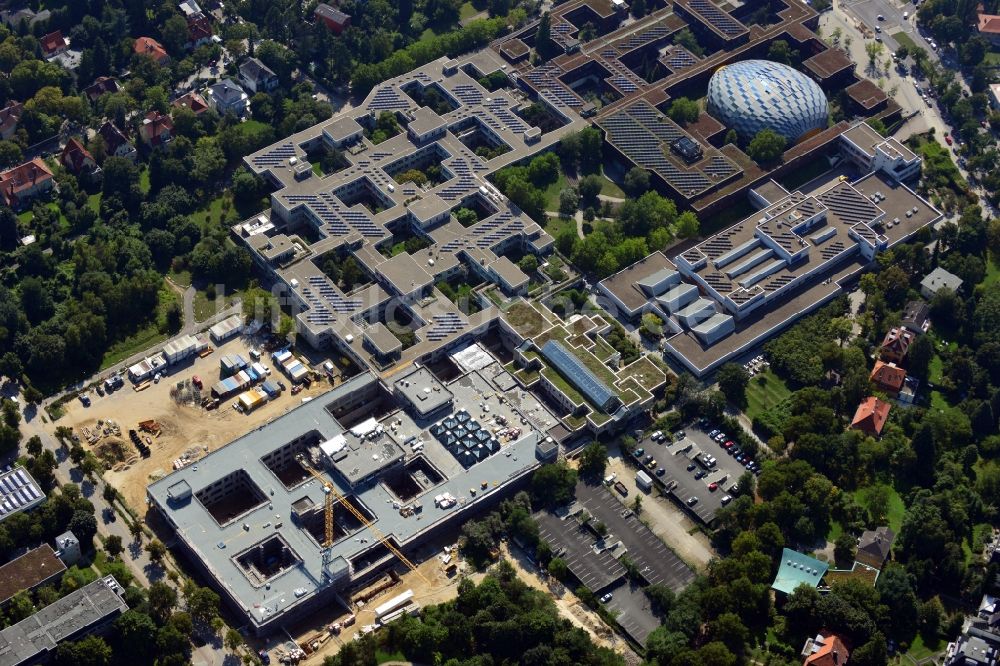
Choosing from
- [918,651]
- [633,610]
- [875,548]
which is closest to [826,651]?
[918,651]

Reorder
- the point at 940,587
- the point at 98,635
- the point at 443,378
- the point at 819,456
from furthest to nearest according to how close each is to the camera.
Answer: the point at 443,378, the point at 819,456, the point at 940,587, the point at 98,635

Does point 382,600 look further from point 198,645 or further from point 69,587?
point 69,587

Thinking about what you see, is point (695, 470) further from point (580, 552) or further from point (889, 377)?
point (889, 377)

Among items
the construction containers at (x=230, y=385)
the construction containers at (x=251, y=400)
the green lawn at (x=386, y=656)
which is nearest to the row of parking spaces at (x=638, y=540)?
the green lawn at (x=386, y=656)

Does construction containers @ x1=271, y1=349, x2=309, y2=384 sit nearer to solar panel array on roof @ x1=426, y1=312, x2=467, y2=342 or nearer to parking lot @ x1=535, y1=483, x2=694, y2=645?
solar panel array on roof @ x1=426, y1=312, x2=467, y2=342

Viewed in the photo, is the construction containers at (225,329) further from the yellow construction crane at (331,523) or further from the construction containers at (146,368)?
the yellow construction crane at (331,523)

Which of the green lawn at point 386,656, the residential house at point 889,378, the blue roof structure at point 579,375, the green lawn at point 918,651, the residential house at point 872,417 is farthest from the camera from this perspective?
the residential house at point 889,378

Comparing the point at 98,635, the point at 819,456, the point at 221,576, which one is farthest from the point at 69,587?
the point at 819,456

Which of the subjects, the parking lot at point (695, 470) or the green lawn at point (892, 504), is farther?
the parking lot at point (695, 470)
